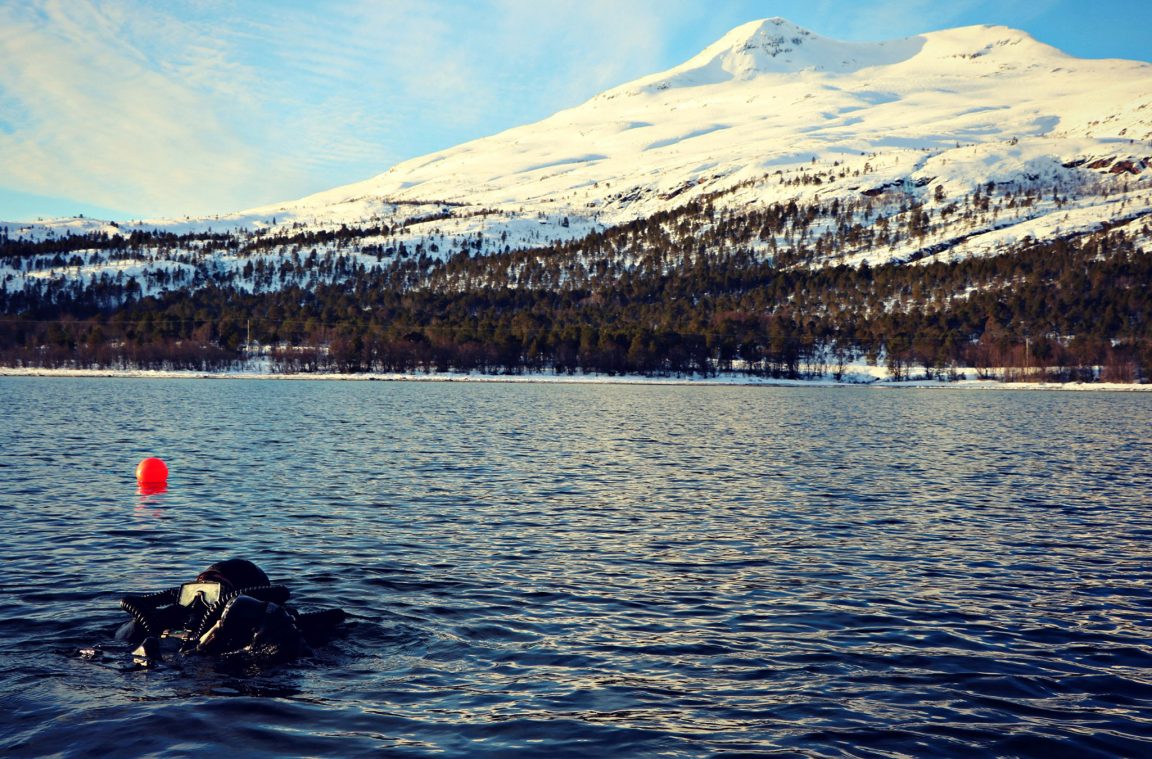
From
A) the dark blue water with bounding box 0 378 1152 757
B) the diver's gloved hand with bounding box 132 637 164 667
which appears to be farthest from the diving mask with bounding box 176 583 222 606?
the dark blue water with bounding box 0 378 1152 757

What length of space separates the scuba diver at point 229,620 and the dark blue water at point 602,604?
1.80ft

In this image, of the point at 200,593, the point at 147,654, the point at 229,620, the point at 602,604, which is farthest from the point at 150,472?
the point at 602,604

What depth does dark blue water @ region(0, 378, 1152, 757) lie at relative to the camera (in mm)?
14445

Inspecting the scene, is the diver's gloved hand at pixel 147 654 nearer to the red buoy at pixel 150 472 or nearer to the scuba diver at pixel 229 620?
the scuba diver at pixel 229 620

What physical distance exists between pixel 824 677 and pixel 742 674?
163 cm

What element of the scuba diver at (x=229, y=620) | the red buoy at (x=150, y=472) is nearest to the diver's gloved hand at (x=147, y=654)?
the scuba diver at (x=229, y=620)

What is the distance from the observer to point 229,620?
17891mm

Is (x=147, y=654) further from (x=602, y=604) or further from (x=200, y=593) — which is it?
(x=602, y=604)

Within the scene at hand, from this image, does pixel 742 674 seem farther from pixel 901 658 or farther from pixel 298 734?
pixel 298 734

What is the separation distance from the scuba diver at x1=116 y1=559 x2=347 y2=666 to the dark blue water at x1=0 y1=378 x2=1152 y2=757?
0.55m

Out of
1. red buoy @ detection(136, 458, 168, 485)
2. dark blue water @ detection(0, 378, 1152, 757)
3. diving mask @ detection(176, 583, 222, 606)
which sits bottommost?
dark blue water @ detection(0, 378, 1152, 757)

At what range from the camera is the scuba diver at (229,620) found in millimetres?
17812

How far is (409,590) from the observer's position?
74.4 ft

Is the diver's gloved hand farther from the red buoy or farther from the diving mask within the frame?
the red buoy
